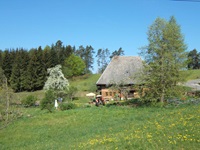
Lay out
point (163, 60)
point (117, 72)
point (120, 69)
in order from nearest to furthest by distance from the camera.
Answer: point (163, 60)
point (117, 72)
point (120, 69)

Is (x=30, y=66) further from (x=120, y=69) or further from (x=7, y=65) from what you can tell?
(x=120, y=69)

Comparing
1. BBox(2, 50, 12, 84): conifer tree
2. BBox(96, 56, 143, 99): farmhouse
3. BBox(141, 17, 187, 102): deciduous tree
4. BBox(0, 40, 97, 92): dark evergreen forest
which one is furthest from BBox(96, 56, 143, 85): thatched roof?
BBox(2, 50, 12, 84): conifer tree

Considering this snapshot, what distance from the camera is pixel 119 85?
36.3 m

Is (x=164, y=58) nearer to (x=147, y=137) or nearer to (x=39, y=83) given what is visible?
(x=147, y=137)

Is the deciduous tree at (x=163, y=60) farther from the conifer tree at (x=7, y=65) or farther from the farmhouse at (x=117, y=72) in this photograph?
the conifer tree at (x=7, y=65)

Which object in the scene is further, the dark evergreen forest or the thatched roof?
the dark evergreen forest

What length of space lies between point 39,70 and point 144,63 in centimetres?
4557

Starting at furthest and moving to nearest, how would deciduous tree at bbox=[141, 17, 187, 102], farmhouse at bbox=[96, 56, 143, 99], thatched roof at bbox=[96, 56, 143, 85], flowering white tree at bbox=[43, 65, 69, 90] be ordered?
flowering white tree at bbox=[43, 65, 69, 90] → thatched roof at bbox=[96, 56, 143, 85] → farmhouse at bbox=[96, 56, 143, 99] → deciduous tree at bbox=[141, 17, 187, 102]

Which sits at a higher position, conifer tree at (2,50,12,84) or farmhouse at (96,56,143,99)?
conifer tree at (2,50,12,84)

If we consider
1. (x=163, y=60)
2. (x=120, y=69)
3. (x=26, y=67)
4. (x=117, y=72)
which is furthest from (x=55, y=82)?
(x=163, y=60)

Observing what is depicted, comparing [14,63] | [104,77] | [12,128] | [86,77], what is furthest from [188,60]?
[86,77]

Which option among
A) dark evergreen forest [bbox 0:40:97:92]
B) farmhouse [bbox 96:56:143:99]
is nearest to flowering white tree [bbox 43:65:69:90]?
farmhouse [bbox 96:56:143:99]

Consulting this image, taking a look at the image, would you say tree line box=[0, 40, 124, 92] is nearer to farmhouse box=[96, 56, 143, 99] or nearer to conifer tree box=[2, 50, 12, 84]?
conifer tree box=[2, 50, 12, 84]

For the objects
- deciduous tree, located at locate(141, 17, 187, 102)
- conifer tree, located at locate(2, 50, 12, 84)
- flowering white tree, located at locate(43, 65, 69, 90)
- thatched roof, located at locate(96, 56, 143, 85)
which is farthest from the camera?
conifer tree, located at locate(2, 50, 12, 84)
